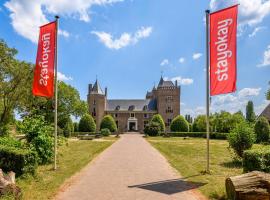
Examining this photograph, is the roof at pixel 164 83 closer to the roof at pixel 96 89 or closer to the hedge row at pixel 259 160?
the roof at pixel 96 89

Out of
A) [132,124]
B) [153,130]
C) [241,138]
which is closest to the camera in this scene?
[241,138]

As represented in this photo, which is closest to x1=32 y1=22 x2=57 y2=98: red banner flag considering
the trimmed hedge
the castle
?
the trimmed hedge

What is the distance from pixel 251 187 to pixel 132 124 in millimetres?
81012

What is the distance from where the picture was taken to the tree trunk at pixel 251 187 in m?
6.60

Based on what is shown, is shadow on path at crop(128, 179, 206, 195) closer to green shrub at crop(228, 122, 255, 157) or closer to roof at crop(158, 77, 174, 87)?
green shrub at crop(228, 122, 255, 157)

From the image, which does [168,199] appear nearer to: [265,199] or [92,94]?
[265,199]

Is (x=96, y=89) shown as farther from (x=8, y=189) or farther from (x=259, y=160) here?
(x=8, y=189)

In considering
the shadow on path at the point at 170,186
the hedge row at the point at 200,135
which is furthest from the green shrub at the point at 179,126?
the shadow on path at the point at 170,186

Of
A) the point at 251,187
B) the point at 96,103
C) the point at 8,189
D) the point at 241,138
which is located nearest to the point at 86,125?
the point at 96,103

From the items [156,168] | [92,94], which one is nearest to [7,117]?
[156,168]

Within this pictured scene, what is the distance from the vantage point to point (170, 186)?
909 centimetres

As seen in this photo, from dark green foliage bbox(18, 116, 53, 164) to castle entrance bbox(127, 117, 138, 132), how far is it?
72.7 metres

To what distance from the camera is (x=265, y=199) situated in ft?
21.8

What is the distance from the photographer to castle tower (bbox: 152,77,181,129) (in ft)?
268
